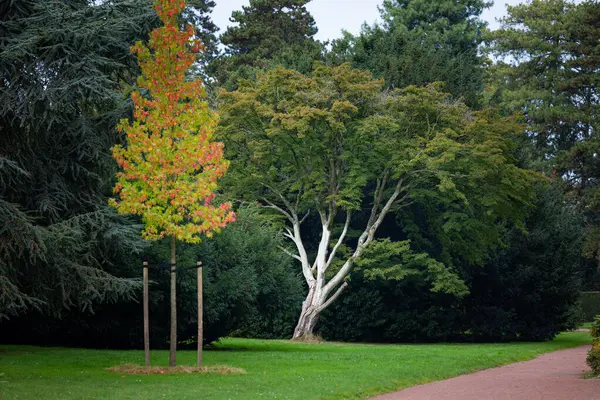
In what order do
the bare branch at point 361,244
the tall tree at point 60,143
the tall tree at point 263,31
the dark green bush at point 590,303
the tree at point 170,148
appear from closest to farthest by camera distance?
the tree at point 170,148, the tall tree at point 60,143, the bare branch at point 361,244, the dark green bush at point 590,303, the tall tree at point 263,31

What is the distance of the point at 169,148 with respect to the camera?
1720 cm

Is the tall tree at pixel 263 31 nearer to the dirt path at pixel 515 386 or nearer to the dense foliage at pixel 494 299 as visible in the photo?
the dense foliage at pixel 494 299

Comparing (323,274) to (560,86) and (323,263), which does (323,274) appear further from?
(560,86)

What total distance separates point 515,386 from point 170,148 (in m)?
8.19

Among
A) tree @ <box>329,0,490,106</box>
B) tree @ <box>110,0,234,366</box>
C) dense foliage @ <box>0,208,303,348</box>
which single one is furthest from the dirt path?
tree @ <box>329,0,490,106</box>

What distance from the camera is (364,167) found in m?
32.9

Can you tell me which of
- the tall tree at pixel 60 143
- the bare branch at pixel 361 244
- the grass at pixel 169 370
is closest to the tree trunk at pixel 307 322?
the bare branch at pixel 361 244

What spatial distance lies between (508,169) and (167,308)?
14085 millimetres

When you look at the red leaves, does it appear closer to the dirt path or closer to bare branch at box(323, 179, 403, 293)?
the dirt path

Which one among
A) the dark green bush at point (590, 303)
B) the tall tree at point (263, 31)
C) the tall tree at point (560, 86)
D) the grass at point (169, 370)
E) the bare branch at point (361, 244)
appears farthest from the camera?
the tall tree at point (263, 31)

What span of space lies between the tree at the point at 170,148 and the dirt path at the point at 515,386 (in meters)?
5.34

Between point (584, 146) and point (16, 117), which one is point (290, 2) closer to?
point (584, 146)

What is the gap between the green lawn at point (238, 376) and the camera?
13932mm

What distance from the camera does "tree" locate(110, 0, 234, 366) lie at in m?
17.1
